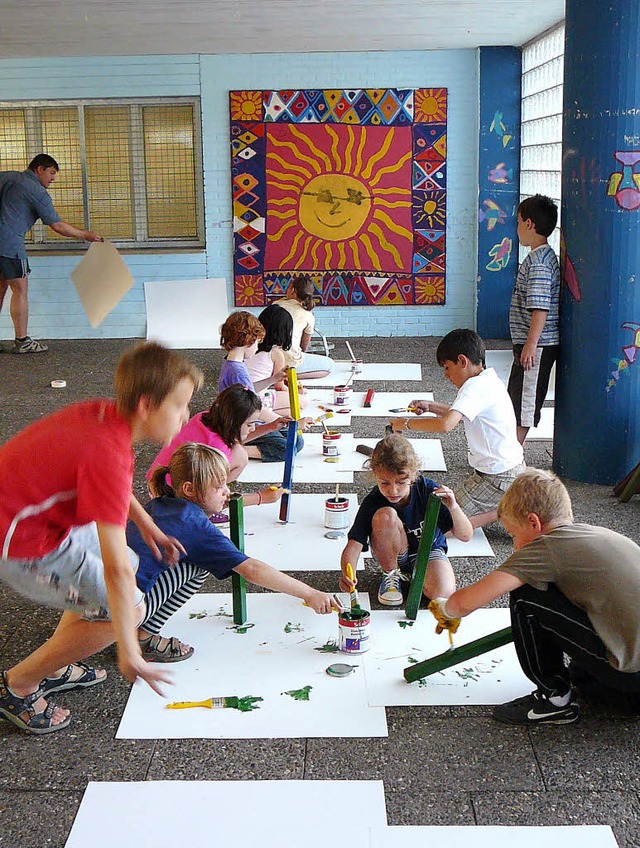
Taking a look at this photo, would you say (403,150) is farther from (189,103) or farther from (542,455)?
(542,455)

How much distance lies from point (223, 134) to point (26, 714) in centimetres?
746

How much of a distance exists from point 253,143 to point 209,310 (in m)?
1.54

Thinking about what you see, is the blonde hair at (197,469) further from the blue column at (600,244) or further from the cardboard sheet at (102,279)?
the blue column at (600,244)

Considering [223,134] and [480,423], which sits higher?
[223,134]

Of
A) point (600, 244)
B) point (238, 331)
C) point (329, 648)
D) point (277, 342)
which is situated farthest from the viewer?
point (277, 342)

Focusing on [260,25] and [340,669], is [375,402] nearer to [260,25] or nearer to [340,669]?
[260,25]

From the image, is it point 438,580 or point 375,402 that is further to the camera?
point 375,402

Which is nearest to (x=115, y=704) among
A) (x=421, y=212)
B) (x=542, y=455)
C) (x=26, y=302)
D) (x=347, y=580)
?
(x=347, y=580)

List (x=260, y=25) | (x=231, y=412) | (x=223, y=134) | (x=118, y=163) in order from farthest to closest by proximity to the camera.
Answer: (x=118, y=163) → (x=223, y=134) → (x=260, y=25) → (x=231, y=412)

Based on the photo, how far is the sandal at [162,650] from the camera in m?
3.14

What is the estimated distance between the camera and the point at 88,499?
85.7 inches

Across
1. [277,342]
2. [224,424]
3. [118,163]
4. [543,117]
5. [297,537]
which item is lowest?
[297,537]

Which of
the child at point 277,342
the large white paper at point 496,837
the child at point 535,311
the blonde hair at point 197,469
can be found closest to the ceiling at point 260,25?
the child at point 277,342

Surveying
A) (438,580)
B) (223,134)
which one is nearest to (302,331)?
(223,134)
